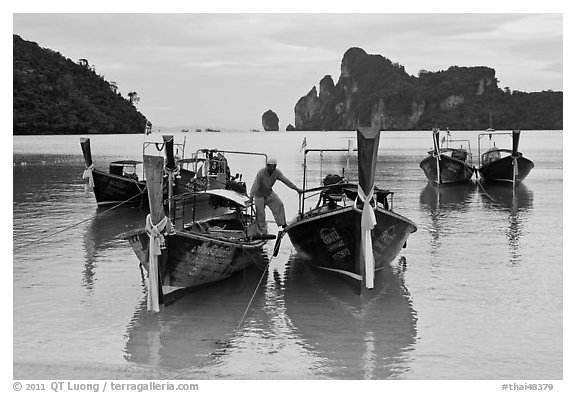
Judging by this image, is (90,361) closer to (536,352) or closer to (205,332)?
(205,332)

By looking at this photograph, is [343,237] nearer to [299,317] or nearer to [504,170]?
[299,317]

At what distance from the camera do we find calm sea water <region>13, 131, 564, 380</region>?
8719mm

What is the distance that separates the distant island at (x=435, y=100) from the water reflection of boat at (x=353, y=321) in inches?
5113

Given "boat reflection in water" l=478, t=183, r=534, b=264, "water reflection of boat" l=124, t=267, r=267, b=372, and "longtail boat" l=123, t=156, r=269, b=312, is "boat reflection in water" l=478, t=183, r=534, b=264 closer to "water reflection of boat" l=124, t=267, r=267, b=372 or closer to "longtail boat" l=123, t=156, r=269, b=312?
"longtail boat" l=123, t=156, r=269, b=312

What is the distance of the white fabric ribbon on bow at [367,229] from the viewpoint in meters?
11.0

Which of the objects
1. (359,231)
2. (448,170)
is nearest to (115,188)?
(359,231)

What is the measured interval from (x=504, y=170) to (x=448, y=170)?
8.31ft

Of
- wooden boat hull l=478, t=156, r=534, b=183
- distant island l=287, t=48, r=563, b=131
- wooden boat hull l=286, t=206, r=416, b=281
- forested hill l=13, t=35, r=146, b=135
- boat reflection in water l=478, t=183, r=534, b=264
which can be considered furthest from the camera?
distant island l=287, t=48, r=563, b=131

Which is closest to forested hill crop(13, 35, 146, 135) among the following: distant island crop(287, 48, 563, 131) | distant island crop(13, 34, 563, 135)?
distant island crop(13, 34, 563, 135)

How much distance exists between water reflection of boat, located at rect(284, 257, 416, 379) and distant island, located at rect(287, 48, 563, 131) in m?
130

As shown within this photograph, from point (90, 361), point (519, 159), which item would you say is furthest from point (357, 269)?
point (519, 159)

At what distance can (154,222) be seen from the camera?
10.3m

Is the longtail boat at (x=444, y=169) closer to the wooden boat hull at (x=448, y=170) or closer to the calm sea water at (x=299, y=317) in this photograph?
the wooden boat hull at (x=448, y=170)

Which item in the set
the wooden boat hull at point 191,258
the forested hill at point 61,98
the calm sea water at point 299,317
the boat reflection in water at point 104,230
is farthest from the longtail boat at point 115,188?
the forested hill at point 61,98
